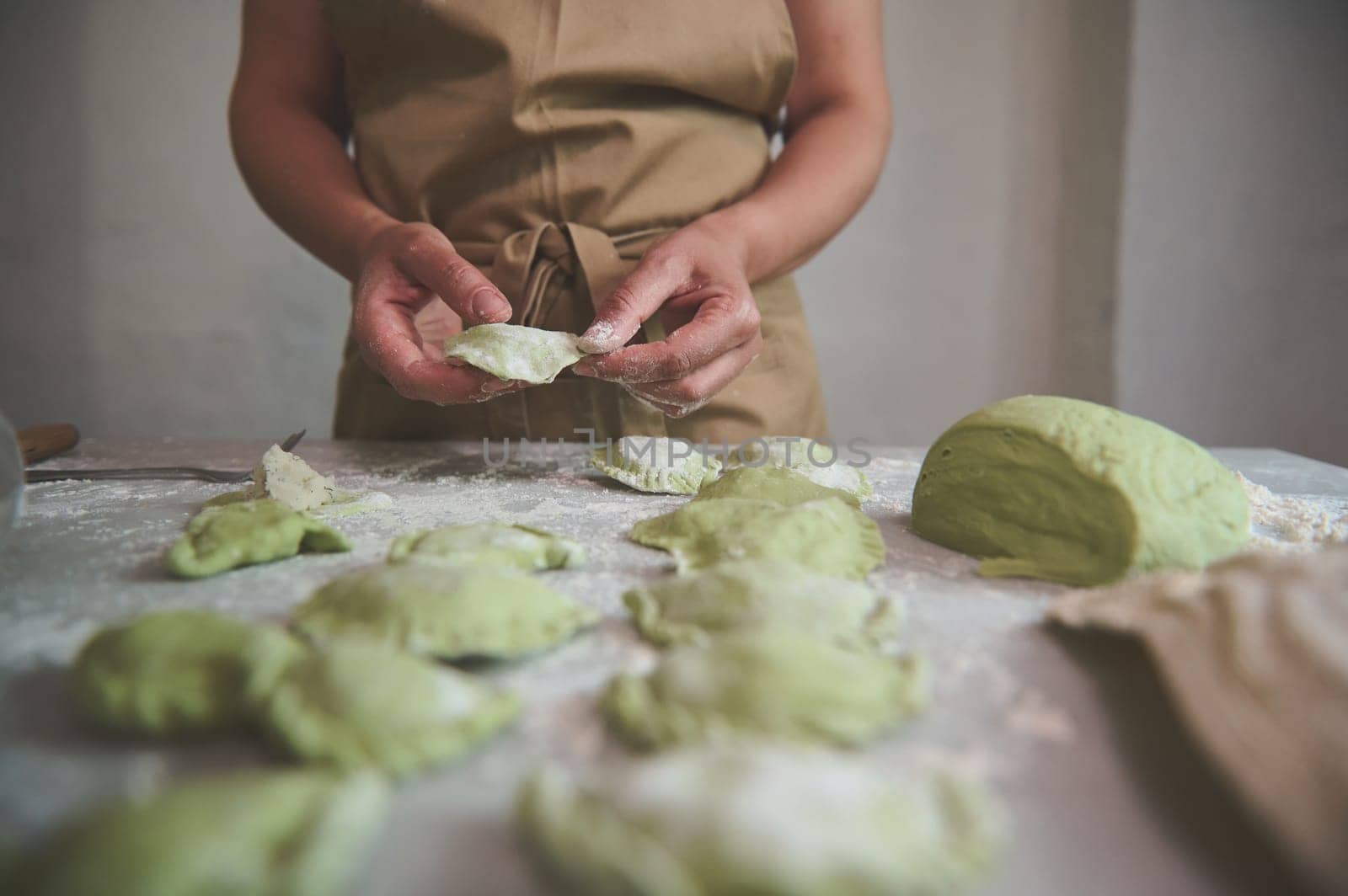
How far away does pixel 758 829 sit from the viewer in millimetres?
392

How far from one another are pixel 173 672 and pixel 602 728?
0.29 m

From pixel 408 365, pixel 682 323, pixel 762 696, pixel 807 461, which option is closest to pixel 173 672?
pixel 762 696

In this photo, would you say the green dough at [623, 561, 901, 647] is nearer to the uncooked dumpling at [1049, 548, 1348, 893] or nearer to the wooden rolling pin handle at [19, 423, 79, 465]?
the uncooked dumpling at [1049, 548, 1348, 893]

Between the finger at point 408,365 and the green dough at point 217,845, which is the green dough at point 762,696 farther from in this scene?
the finger at point 408,365

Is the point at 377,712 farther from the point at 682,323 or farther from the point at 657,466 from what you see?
the point at 682,323

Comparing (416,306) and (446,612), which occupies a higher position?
(416,306)

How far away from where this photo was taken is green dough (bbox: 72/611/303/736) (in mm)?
521

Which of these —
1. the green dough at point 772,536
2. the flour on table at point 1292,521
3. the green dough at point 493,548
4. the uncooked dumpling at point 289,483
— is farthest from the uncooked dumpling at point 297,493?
the flour on table at point 1292,521

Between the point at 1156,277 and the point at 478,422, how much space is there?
2491mm

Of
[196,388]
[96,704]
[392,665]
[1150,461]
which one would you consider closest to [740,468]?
[1150,461]

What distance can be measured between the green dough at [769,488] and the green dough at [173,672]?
599mm

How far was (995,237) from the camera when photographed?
3.25 metres

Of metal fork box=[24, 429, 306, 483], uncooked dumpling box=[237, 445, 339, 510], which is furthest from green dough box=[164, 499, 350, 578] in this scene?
metal fork box=[24, 429, 306, 483]

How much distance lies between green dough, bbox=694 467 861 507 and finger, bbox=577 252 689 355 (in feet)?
0.87
